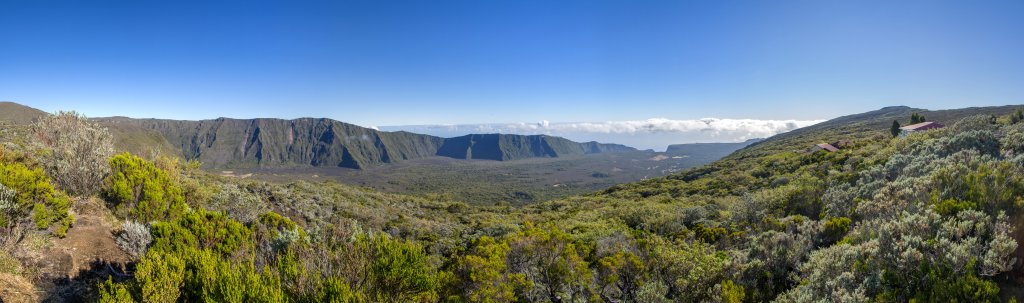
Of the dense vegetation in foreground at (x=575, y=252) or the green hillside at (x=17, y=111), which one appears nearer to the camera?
the dense vegetation in foreground at (x=575, y=252)

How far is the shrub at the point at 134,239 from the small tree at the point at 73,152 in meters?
5.68

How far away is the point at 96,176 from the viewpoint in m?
16.0

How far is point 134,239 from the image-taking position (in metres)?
12.0

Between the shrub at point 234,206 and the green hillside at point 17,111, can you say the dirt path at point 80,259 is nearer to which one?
the shrub at point 234,206

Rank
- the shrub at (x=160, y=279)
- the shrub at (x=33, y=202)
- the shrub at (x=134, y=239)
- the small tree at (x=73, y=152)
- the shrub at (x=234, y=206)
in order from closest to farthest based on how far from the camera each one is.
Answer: the shrub at (x=160, y=279), the shrub at (x=33, y=202), the shrub at (x=134, y=239), the small tree at (x=73, y=152), the shrub at (x=234, y=206)

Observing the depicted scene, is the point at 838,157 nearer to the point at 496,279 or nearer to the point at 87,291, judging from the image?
the point at 496,279

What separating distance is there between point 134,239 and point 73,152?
8.33m

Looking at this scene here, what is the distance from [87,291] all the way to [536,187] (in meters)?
145

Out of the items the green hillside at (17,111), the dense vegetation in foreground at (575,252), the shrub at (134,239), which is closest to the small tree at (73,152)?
the dense vegetation in foreground at (575,252)

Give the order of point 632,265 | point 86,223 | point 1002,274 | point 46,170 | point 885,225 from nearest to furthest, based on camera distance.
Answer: point 1002,274 < point 885,225 < point 632,265 < point 86,223 < point 46,170

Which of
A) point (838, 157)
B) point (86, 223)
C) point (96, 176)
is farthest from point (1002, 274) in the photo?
point (838, 157)

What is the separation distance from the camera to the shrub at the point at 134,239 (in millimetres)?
11961

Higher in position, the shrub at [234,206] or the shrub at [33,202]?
the shrub at [33,202]

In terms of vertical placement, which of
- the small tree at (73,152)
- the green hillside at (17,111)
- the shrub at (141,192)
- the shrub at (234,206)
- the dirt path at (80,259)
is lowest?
the shrub at (234,206)
